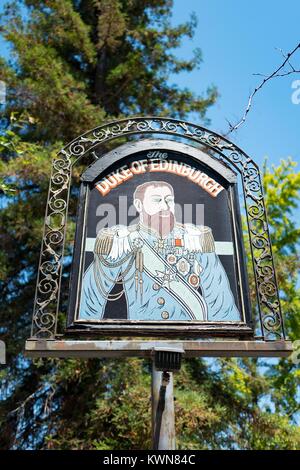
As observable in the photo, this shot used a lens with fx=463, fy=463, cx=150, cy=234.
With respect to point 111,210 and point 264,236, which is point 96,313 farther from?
point 264,236

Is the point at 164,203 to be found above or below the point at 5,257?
below

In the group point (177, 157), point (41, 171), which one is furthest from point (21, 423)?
point (177, 157)

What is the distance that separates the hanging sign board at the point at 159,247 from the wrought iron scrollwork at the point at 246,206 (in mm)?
169

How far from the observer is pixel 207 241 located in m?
4.00

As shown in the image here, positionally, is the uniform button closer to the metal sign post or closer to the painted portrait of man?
the painted portrait of man

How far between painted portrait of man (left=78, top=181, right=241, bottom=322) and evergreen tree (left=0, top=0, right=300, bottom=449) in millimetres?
1453

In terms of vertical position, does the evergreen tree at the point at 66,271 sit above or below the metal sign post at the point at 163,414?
above

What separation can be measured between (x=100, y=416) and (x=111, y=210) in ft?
13.4

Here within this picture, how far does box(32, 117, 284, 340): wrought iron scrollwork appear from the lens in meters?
3.66

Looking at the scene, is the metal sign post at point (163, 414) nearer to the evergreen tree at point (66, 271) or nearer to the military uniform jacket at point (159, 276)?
the military uniform jacket at point (159, 276)

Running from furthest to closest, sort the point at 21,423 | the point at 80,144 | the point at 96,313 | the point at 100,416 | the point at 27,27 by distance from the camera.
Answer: the point at 27,27, the point at 21,423, the point at 100,416, the point at 80,144, the point at 96,313

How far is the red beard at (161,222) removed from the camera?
4059mm

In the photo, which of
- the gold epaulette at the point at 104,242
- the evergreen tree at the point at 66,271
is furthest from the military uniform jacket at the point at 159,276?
the evergreen tree at the point at 66,271

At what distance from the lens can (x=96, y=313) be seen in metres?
3.58
